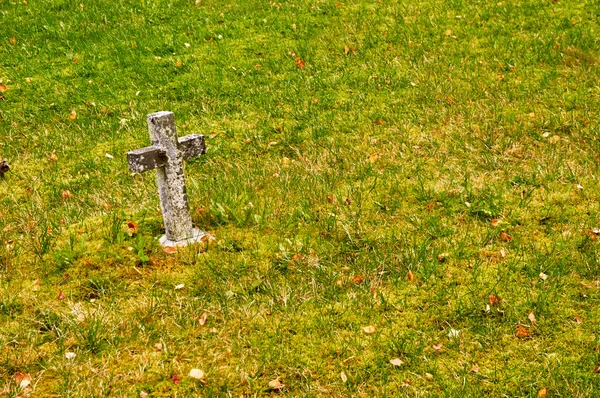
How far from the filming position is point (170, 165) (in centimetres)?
458

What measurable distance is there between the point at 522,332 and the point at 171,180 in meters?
2.85

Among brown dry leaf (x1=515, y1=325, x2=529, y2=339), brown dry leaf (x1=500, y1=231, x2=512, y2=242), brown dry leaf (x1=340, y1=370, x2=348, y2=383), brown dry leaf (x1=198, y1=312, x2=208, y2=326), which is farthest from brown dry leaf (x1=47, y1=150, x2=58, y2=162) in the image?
brown dry leaf (x1=515, y1=325, x2=529, y2=339)

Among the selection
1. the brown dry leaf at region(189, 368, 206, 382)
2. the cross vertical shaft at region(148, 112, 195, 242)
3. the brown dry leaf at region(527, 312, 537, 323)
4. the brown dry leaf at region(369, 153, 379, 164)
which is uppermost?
the cross vertical shaft at region(148, 112, 195, 242)

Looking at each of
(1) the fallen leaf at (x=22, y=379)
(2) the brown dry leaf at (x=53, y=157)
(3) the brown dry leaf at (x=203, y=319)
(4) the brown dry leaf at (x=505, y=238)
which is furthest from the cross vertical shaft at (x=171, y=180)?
(2) the brown dry leaf at (x=53, y=157)

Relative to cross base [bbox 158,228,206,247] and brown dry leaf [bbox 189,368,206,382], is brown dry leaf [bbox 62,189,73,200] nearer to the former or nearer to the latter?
cross base [bbox 158,228,206,247]

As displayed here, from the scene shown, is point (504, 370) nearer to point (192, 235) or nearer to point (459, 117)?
point (192, 235)

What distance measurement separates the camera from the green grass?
12.1 feet

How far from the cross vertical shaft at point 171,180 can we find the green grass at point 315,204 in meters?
0.25

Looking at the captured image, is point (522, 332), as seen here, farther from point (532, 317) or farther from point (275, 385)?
point (275, 385)

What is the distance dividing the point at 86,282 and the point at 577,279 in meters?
3.71

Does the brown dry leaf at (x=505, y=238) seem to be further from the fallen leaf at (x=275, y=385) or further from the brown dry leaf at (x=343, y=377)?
the fallen leaf at (x=275, y=385)

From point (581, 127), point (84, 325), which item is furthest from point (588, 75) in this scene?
point (84, 325)

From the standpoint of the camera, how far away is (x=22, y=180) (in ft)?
22.1

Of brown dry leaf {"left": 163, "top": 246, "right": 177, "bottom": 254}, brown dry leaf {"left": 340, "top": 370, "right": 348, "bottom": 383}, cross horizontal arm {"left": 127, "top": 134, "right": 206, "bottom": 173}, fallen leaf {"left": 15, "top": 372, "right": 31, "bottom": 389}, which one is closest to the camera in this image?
fallen leaf {"left": 15, "top": 372, "right": 31, "bottom": 389}
